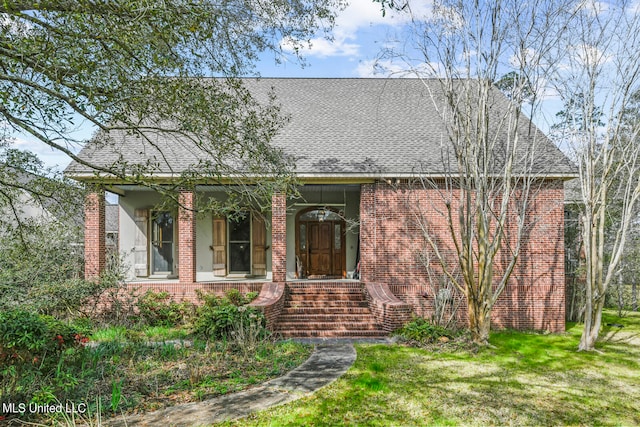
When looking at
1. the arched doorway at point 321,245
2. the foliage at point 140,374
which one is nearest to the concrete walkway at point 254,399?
the foliage at point 140,374

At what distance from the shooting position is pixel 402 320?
9906 mm

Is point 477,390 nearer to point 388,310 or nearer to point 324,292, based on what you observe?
point 388,310

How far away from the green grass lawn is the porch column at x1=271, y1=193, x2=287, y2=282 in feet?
12.1

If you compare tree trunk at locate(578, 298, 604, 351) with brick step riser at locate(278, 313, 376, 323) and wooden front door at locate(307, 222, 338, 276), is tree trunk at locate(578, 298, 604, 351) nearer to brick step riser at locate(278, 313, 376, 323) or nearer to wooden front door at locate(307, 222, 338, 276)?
brick step riser at locate(278, 313, 376, 323)

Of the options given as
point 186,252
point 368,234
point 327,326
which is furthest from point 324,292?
point 186,252

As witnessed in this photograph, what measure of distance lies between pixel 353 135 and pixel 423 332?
6330 millimetres

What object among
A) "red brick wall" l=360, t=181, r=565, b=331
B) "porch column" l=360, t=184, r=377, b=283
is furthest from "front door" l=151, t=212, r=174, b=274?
"red brick wall" l=360, t=181, r=565, b=331

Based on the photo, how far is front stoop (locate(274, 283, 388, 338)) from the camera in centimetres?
999

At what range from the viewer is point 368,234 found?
1175 cm

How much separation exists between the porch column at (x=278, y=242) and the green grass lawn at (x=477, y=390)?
3694 millimetres

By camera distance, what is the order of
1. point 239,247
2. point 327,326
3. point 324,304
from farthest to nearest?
point 239,247 < point 324,304 < point 327,326

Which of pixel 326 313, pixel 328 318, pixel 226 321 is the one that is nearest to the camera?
pixel 226 321

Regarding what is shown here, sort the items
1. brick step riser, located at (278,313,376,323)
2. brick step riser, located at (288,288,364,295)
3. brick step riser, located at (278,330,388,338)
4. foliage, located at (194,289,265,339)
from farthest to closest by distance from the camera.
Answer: brick step riser, located at (288,288,364,295) → brick step riser, located at (278,313,376,323) → brick step riser, located at (278,330,388,338) → foliage, located at (194,289,265,339)

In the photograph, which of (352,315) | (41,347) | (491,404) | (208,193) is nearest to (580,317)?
(352,315)
